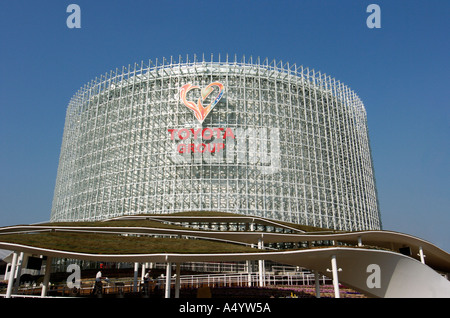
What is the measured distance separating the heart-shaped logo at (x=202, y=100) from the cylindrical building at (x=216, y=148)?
0.45ft

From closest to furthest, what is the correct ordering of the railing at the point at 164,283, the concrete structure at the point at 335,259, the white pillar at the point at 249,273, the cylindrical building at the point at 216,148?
the concrete structure at the point at 335,259, the railing at the point at 164,283, the white pillar at the point at 249,273, the cylindrical building at the point at 216,148

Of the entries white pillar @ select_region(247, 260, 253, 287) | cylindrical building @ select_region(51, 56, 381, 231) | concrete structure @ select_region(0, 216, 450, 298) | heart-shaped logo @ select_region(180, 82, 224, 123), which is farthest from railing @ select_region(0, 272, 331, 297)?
heart-shaped logo @ select_region(180, 82, 224, 123)

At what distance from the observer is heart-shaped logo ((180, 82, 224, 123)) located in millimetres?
52066

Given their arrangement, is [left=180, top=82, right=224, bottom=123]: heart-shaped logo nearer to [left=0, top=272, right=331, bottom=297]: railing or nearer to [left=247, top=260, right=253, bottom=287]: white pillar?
[left=247, top=260, right=253, bottom=287]: white pillar

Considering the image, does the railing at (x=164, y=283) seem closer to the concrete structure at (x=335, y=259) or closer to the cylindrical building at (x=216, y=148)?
the concrete structure at (x=335, y=259)

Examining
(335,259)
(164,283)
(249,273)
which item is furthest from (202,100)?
(335,259)

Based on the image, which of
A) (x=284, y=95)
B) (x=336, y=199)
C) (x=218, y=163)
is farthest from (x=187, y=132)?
(x=336, y=199)

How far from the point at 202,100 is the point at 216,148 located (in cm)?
698

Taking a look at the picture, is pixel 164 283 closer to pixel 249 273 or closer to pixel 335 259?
pixel 249 273

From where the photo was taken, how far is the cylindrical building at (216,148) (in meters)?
51.5

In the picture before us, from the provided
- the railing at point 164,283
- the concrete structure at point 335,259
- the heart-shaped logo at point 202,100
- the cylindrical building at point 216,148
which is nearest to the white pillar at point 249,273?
the railing at point 164,283

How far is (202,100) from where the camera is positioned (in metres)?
53.0
